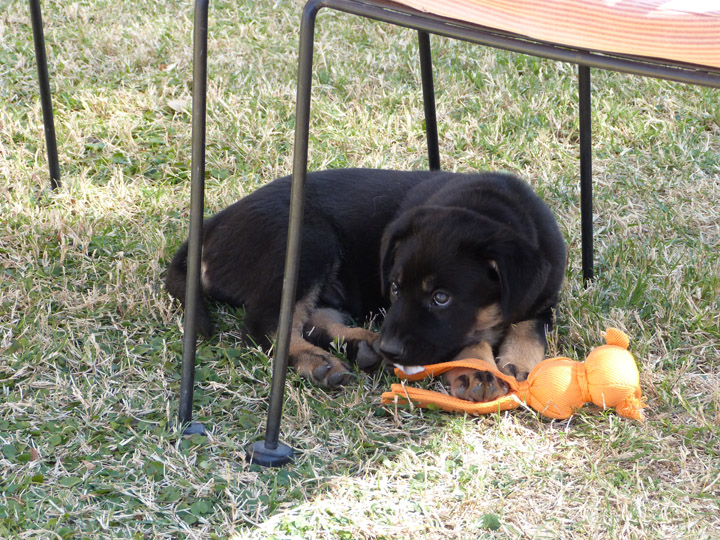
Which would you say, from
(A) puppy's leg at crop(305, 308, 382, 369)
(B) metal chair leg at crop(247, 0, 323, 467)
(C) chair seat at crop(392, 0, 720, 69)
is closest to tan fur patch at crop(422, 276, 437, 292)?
(A) puppy's leg at crop(305, 308, 382, 369)

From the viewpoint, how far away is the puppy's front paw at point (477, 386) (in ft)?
8.09

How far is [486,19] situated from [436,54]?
342cm

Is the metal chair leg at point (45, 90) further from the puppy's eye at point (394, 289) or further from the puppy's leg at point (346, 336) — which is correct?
the puppy's eye at point (394, 289)

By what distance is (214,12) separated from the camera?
559 centimetres

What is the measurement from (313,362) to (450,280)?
505mm

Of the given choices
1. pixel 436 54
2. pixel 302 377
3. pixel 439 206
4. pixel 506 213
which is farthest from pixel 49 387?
pixel 436 54

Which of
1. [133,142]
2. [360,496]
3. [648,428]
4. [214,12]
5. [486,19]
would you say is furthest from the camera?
[214,12]

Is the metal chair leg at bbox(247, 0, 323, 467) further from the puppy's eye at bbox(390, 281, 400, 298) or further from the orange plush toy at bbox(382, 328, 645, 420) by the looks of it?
the puppy's eye at bbox(390, 281, 400, 298)

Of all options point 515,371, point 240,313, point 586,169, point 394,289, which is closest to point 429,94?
point 586,169

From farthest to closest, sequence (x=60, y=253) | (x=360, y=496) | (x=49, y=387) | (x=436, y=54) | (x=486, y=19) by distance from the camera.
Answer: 1. (x=436, y=54)
2. (x=60, y=253)
3. (x=49, y=387)
4. (x=360, y=496)
5. (x=486, y=19)

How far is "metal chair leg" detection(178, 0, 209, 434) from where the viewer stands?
83.0 inches

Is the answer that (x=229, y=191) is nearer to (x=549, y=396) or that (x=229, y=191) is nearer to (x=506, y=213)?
(x=506, y=213)

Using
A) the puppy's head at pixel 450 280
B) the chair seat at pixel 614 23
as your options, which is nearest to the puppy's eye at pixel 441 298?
the puppy's head at pixel 450 280

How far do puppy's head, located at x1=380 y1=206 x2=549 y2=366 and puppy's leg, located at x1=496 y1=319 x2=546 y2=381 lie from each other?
0.06m
